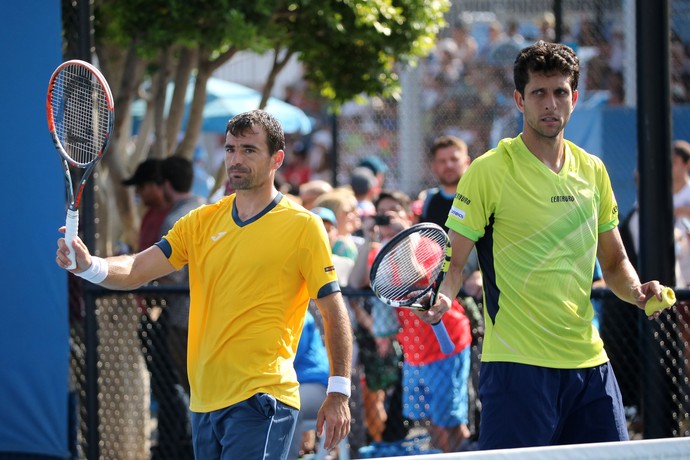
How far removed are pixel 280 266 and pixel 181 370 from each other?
2862 mm

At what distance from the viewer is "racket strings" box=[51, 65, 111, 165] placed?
4594 mm

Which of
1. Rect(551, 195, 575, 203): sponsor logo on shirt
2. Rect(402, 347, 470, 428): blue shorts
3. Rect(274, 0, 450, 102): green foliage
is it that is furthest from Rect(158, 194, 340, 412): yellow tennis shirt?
Rect(274, 0, 450, 102): green foliage

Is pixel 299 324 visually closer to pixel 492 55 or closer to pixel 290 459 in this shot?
pixel 290 459

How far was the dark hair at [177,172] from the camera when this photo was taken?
7.38 m

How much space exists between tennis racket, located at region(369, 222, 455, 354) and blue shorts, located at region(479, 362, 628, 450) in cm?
54

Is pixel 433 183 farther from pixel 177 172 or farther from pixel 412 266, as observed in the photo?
pixel 412 266

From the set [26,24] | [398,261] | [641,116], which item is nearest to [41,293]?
[26,24]

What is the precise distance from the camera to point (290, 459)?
220 inches

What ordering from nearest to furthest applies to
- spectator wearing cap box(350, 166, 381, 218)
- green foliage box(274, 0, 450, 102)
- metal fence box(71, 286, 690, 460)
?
metal fence box(71, 286, 690, 460) → green foliage box(274, 0, 450, 102) → spectator wearing cap box(350, 166, 381, 218)

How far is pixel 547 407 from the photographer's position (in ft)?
13.7

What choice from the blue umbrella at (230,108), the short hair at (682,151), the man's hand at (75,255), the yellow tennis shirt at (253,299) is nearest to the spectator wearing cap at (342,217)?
the short hair at (682,151)

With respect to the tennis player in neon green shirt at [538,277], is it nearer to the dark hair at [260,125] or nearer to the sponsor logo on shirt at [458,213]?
the sponsor logo on shirt at [458,213]

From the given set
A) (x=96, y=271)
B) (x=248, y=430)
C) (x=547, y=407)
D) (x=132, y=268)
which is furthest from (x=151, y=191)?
(x=547, y=407)

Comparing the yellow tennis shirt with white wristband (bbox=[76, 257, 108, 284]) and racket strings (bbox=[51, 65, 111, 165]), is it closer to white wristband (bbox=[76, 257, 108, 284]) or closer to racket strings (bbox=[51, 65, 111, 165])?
white wristband (bbox=[76, 257, 108, 284])
